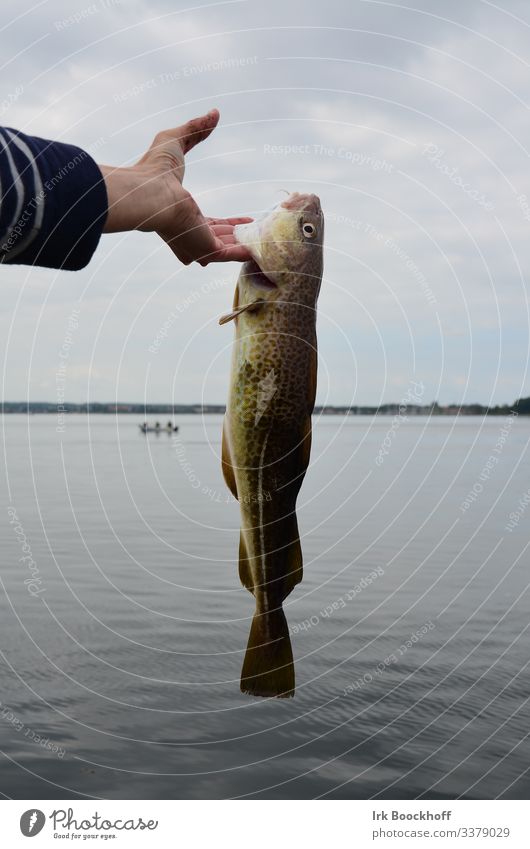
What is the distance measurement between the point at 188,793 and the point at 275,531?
15.2ft

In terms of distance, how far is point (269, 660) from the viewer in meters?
5.93

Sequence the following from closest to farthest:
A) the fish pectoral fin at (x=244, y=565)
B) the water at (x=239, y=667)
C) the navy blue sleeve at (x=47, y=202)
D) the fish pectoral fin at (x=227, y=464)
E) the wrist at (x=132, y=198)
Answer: the navy blue sleeve at (x=47, y=202) < the wrist at (x=132, y=198) < the fish pectoral fin at (x=227, y=464) < the fish pectoral fin at (x=244, y=565) < the water at (x=239, y=667)

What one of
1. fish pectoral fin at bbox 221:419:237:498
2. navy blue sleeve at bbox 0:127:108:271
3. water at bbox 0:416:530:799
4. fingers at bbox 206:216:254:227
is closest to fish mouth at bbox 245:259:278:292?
fingers at bbox 206:216:254:227

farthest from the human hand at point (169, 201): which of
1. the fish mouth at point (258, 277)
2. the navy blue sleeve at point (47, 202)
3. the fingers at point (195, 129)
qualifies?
the fish mouth at point (258, 277)

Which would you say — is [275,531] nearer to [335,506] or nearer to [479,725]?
[479,725]

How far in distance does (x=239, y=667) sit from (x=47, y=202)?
11111mm

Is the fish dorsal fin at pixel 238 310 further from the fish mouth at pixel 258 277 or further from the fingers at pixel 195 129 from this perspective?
the fingers at pixel 195 129

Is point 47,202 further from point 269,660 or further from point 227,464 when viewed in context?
point 269,660

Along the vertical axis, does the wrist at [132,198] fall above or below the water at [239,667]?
above

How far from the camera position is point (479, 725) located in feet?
36.6

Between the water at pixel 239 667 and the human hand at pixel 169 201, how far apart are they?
6343 mm

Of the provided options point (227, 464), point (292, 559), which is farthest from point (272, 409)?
point (292, 559)

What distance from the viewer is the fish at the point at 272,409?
547 centimetres

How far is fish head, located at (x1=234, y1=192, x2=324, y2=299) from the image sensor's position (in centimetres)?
561
